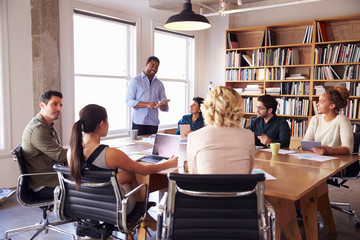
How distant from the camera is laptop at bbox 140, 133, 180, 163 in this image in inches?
103

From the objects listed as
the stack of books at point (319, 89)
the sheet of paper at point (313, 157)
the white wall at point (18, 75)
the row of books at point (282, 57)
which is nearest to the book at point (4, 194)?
the white wall at point (18, 75)

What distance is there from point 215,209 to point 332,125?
6.84 feet

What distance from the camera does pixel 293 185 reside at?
1.91 metres

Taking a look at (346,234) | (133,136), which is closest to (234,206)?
(346,234)

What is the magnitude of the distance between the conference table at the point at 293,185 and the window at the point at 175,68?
3183 millimetres

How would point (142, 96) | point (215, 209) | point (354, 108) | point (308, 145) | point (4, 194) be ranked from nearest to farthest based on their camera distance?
point (215, 209), point (308, 145), point (4, 194), point (142, 96), point (354, 108)

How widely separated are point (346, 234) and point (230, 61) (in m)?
4.03

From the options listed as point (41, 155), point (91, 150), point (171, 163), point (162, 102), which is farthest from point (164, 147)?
point (162, 102)

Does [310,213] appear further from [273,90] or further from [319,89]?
[273,90]

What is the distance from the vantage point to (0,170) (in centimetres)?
402

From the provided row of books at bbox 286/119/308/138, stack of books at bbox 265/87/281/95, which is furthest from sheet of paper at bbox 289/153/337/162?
stack of books at bbox 265/87/281/95

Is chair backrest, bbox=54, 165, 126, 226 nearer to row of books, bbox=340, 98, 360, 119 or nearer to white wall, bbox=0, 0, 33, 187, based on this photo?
white wall, bbox=0, 0, 33, 187

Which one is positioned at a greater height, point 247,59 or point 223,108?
point 247,59

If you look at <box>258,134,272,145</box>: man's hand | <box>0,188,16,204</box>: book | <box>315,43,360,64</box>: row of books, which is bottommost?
<box>0,188,16,204</box>: book
